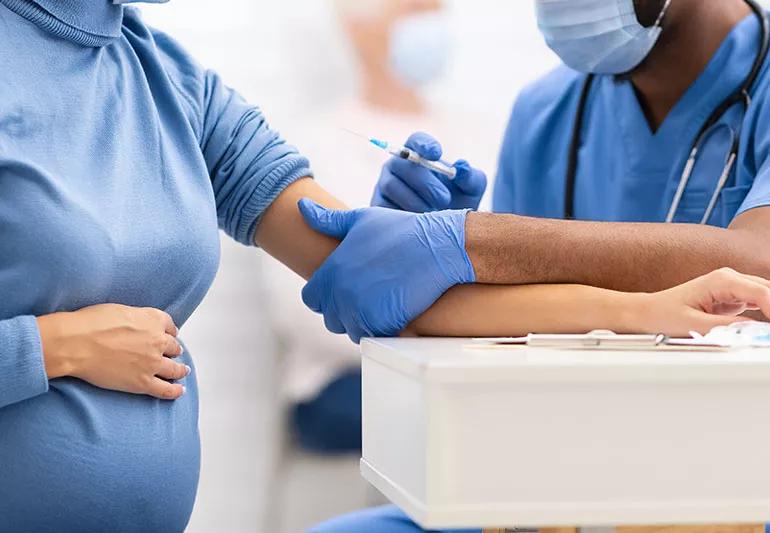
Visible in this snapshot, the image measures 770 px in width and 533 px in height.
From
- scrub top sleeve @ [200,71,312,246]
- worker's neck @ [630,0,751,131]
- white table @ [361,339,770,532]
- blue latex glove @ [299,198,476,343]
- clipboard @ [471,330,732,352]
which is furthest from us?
worker's neck @ [630,0,751,131]

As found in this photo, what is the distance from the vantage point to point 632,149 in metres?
2.04

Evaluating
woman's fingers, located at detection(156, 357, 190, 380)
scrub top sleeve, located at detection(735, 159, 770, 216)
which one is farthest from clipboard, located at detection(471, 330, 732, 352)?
scrub top sleeve, located at detection(735, 159, 770, 216)

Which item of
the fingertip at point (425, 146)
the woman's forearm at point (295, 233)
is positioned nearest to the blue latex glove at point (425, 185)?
the fingertip at point (425, 146)

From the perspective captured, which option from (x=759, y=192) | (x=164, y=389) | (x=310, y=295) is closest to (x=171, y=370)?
(x=164, y=389)

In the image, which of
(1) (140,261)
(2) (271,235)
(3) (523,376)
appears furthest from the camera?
(2) (271,235)

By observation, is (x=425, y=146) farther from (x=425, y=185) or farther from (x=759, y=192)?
(x=759, y=192)

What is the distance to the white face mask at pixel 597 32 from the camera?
188 cm

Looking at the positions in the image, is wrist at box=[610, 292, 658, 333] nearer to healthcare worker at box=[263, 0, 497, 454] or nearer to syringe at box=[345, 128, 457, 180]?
syringe at box=[345, 128, 457, 180]

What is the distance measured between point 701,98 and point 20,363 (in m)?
1.35

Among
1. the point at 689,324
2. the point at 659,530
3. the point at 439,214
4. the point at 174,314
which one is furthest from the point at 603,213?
the point at 659,530

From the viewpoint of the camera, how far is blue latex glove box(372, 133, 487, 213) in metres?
1.72

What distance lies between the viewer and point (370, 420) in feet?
3.81

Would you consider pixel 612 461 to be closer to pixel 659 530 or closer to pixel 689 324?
pixel 659 530

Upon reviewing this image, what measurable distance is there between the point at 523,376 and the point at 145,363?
1.76ft
